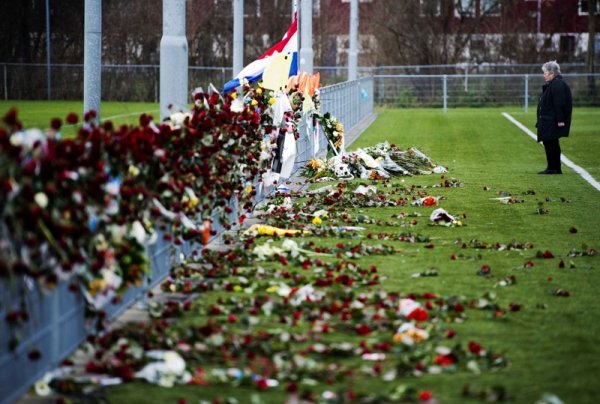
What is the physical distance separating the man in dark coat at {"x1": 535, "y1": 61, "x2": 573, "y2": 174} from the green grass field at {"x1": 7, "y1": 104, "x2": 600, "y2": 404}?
1.47ft

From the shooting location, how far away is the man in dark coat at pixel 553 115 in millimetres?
20984

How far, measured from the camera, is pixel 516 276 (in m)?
10.6

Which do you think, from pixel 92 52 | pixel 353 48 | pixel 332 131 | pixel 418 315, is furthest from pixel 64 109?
pixel 418 315

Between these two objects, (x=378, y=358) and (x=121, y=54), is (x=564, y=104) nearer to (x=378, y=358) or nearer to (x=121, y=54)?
(x=378, y=358)

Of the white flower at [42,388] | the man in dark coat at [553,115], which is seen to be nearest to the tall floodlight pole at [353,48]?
the man in dark coat at [553,115]

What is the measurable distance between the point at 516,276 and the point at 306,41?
782 inches

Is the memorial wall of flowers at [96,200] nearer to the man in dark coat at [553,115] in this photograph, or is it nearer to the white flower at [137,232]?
the white flower at [137,232]

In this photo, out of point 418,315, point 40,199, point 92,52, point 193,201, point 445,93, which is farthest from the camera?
point 445,93

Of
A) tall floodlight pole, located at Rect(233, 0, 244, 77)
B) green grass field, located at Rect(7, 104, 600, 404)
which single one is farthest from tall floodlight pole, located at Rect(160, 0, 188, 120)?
tall floodlight pole, located at Rect(233, 0, 244, 77)

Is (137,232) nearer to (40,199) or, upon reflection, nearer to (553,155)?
(40,199)

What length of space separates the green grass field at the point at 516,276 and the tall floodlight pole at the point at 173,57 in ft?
7.14

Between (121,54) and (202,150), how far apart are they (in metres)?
46.7

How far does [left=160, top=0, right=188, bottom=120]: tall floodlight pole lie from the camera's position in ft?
40.2

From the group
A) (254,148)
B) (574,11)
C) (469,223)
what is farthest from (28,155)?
(574,11)
